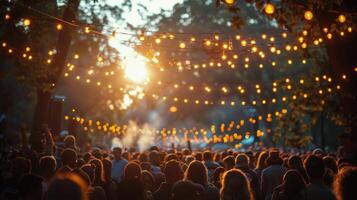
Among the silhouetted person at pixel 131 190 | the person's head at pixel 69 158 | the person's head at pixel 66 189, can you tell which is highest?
the person's head at pixel 69 158

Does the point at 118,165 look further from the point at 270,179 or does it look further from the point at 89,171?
the point at 270,179

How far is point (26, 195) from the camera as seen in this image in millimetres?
5922

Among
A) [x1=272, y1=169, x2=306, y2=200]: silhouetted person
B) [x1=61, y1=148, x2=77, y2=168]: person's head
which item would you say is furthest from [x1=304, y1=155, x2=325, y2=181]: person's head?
[x1=61, y1=148, x2=77, y2=168]: person's head

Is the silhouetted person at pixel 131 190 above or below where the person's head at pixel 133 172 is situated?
below

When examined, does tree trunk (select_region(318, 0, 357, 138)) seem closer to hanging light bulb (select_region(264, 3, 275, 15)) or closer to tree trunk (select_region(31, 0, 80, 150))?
hanging light bulb (select_region(264, 3, 275, 15))

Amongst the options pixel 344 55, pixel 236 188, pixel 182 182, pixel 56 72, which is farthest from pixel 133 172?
pixel 56 72

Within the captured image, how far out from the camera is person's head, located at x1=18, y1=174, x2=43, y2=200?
5922 millimetres

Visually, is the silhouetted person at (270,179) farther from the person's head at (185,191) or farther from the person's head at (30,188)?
the person's head at (30,188)

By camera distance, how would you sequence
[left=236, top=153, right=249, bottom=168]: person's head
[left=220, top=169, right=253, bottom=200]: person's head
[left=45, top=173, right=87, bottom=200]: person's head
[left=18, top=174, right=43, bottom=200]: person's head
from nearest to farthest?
[left=45, top=173, right=87, bottom=200]: person's head
[left=18, top=174, right=43, bottom=200]: person's head
[left=220, top=169, right=253, bottom=200]: person's head
[left=236, top=153, right=249, bottom=168]: person's head

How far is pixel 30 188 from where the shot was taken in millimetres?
5941

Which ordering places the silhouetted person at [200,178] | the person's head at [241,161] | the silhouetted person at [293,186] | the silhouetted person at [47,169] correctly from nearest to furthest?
the silhouetted person at [293,186]
the silhouetted person at [200,178]
the silhouetted person at [47,169]
the person's head at [241,161]

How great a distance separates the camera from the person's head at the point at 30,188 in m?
5.92

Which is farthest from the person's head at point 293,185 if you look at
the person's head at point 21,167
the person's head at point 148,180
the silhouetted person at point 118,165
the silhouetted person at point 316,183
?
the silhouetted person at point 118,165

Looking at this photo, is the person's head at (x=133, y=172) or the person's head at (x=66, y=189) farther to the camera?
the person's head at (x=133, y=172)
